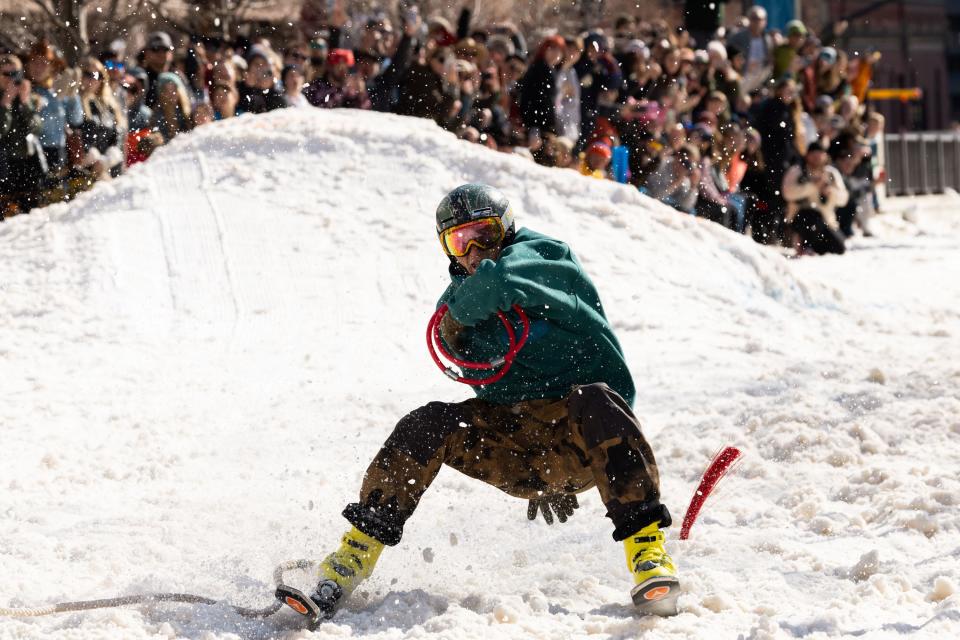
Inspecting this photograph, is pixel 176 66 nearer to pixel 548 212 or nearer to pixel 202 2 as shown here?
pixel 548 212

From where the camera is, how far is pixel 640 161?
1198 cm

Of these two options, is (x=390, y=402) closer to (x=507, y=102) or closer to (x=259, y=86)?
(x=259, y=86)

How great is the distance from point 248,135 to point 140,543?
5925 millimetres

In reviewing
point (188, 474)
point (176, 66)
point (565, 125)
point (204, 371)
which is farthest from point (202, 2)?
point (188, 474)

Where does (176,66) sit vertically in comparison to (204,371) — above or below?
above

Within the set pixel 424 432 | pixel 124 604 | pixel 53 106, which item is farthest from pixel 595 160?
pixel 124 604

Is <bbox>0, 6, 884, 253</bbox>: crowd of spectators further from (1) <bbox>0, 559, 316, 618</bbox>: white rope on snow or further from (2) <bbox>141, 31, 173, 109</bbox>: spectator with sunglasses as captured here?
(1) <bbox>0, 559, 316, 618</bbox>: white rope on snow


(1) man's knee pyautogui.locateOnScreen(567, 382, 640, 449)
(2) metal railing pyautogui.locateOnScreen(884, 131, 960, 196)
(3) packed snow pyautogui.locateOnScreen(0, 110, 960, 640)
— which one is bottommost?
(2) metal railing pyautogui.locateOnScreen(884, 131, 960, 196)

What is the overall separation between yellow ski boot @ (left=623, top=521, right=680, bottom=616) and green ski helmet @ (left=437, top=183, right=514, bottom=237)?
1.05 metres

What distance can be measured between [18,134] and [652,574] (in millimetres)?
7792

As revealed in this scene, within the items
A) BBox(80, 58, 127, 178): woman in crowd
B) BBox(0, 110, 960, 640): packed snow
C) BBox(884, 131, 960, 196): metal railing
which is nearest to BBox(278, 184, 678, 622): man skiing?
BBox(0, 110, 960, 640): packed snow

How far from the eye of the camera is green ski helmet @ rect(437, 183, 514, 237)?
4.07 m

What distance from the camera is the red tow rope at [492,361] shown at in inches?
152

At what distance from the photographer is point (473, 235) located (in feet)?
13.4
